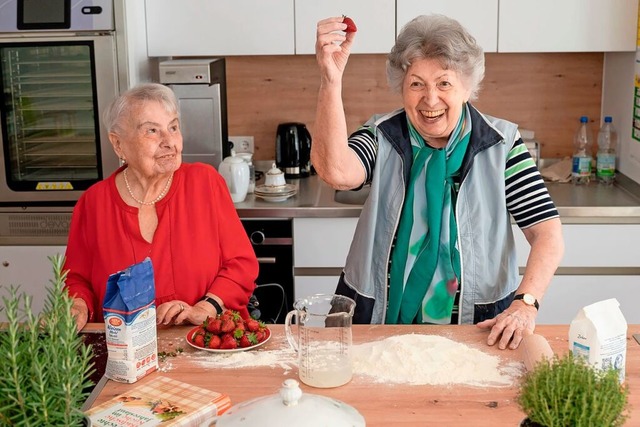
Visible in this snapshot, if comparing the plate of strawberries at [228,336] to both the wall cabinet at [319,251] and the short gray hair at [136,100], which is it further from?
the wall cabinet at [319,251]

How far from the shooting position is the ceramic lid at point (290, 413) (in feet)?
3.58

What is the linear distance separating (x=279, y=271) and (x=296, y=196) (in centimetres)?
31

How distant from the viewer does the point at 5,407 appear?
1.00m

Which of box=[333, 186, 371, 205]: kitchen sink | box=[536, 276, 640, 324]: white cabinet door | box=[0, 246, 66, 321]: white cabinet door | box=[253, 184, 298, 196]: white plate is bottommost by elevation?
box=[536, 276, 640, 324]: white cabinet door

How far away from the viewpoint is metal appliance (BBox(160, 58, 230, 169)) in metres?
3.20

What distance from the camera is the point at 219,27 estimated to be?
3273 mm

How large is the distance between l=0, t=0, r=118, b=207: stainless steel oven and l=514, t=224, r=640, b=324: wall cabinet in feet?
5.51

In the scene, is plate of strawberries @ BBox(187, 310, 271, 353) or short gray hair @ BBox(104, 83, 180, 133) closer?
plate of strawberries @ BBox(187, 310, 271, 353)

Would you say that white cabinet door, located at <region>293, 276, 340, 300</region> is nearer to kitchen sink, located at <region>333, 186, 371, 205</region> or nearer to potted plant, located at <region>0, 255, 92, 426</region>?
kitchen sink, located at <region>333, 186, 371, 205</region>

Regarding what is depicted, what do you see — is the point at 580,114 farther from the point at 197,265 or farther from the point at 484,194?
the point at 197,265

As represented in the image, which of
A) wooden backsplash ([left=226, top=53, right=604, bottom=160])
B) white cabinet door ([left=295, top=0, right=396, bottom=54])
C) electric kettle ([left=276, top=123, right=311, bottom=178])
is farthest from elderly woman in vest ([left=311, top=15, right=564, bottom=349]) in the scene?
wooden backsplash ([left=226, top=53, right=604, bottom=160])

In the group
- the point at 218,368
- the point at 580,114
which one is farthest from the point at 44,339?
the point at 580,114

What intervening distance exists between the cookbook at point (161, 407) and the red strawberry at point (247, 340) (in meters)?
0.23

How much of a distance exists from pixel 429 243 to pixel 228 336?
0.59 m
